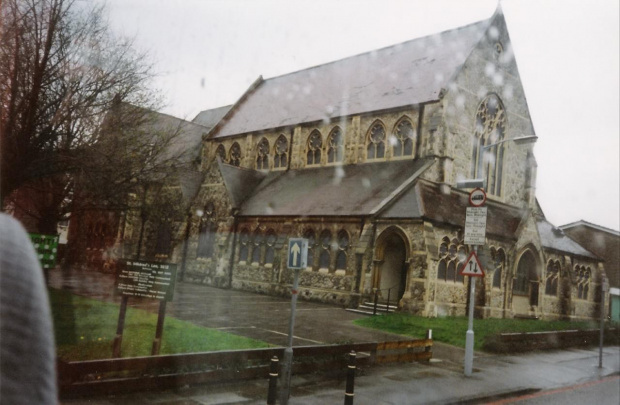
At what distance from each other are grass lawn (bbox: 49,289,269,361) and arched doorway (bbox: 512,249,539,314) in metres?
18.5

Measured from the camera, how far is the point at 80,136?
11.6 m

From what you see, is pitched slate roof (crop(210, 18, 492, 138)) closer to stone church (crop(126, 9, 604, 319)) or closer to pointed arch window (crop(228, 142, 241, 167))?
stone church (crop(126, 9, 604, 319))

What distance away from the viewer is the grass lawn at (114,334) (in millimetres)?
9906

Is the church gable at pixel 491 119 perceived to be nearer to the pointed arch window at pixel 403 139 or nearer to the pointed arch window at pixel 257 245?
the pointed arch window at pixel 403 139

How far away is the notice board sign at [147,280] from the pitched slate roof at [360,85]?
19.3m

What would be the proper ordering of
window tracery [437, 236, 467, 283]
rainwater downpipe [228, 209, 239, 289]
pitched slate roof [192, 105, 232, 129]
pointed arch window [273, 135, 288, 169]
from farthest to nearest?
pitched slate roof [192, 105, 232, 129] → pointed arch window [273, 135, 288, 169] → rainwater downpipe [228, 209, 239, 289] → window tracery [437, 236, 467, 283]

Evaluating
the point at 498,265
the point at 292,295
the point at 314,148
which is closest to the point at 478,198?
the point at 292,295

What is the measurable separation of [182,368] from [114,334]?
3.90 meters

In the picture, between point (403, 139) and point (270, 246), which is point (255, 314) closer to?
point (270, 246)

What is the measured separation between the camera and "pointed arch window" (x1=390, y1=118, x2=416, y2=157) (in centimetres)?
2675

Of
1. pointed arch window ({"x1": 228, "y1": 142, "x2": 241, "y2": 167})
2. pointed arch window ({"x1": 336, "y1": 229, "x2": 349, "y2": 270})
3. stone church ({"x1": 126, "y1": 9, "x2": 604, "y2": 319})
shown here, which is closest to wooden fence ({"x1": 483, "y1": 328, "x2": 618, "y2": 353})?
stone church ({"x1": 126, "y1": 9, "x2": 604, "y2": 319})

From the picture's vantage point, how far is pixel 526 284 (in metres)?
27.3

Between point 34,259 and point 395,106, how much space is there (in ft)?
90.0

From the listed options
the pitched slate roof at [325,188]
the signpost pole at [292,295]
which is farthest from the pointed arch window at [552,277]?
the signpost pole at [292,295]
